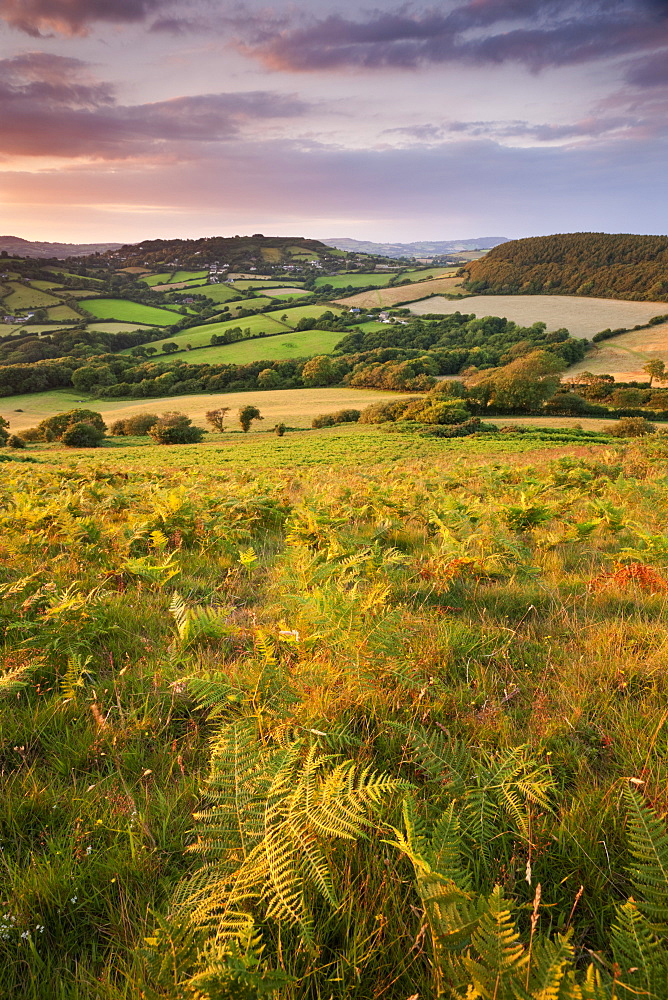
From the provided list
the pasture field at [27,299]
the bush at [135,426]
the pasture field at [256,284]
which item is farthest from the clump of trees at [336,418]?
the pasture field at [27,299]

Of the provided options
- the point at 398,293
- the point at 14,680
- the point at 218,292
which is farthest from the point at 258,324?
the point at 14,680

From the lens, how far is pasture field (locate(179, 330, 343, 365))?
378 ft

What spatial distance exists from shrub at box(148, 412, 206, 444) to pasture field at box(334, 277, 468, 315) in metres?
113

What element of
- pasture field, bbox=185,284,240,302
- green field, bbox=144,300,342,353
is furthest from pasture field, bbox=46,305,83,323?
pasture field, bbox=185,284,240,302

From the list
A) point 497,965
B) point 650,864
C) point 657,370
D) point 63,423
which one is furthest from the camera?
point 657,370

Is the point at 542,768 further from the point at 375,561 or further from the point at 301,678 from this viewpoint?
the point at 375,561

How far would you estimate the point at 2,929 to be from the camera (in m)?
1.48

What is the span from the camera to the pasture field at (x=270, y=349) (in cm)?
11519

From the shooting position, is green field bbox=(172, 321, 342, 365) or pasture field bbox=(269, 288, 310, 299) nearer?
green field bbox=(172, 321, 342, 365)

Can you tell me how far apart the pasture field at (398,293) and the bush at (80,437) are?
Answer: 4786 inches

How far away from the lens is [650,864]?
162 centimetres

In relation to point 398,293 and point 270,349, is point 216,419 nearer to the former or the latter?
point 270,349

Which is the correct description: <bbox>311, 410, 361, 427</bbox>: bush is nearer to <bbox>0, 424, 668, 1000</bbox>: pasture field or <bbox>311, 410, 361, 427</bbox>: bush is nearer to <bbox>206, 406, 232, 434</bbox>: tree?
<bbox>206, 406, 232, 434</bbox>: tree

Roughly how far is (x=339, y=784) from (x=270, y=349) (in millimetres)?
125234
